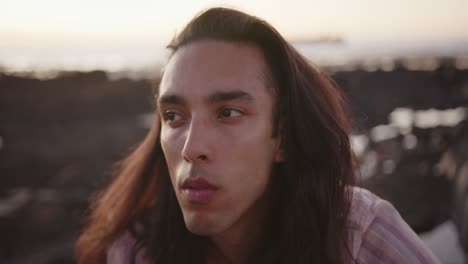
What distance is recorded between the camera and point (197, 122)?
5.76 feet

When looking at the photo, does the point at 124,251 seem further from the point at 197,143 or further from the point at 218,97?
the point at 218,97

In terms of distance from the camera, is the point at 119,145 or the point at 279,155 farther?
the point at 119,145

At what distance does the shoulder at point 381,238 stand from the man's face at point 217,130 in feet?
1.34

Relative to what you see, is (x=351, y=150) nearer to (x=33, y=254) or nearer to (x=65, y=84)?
(x=33, y=254)

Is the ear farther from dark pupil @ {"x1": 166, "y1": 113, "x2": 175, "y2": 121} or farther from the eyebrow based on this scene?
dark pupil @ {"x1": 166, "y1": 113, "x2": 175, "y2": 121}

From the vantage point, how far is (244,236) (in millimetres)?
2045

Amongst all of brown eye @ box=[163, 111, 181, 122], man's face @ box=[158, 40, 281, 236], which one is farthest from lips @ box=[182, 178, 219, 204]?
brown eye @ box=[163, 111, 181, 122]

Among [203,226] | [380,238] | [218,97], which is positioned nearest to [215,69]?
[218,97]

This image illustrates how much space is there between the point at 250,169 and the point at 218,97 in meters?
0.30

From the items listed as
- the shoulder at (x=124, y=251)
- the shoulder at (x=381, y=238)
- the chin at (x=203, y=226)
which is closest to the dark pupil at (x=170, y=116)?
the chin at (x=203, y=226)

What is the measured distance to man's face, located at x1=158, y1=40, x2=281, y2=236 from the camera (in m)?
1.72

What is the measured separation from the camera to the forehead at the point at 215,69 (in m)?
1.78

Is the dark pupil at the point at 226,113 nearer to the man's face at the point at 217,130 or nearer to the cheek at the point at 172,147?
the man's face at the point at 217,130

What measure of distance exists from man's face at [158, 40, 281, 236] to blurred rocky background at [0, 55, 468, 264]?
0.68 metres
